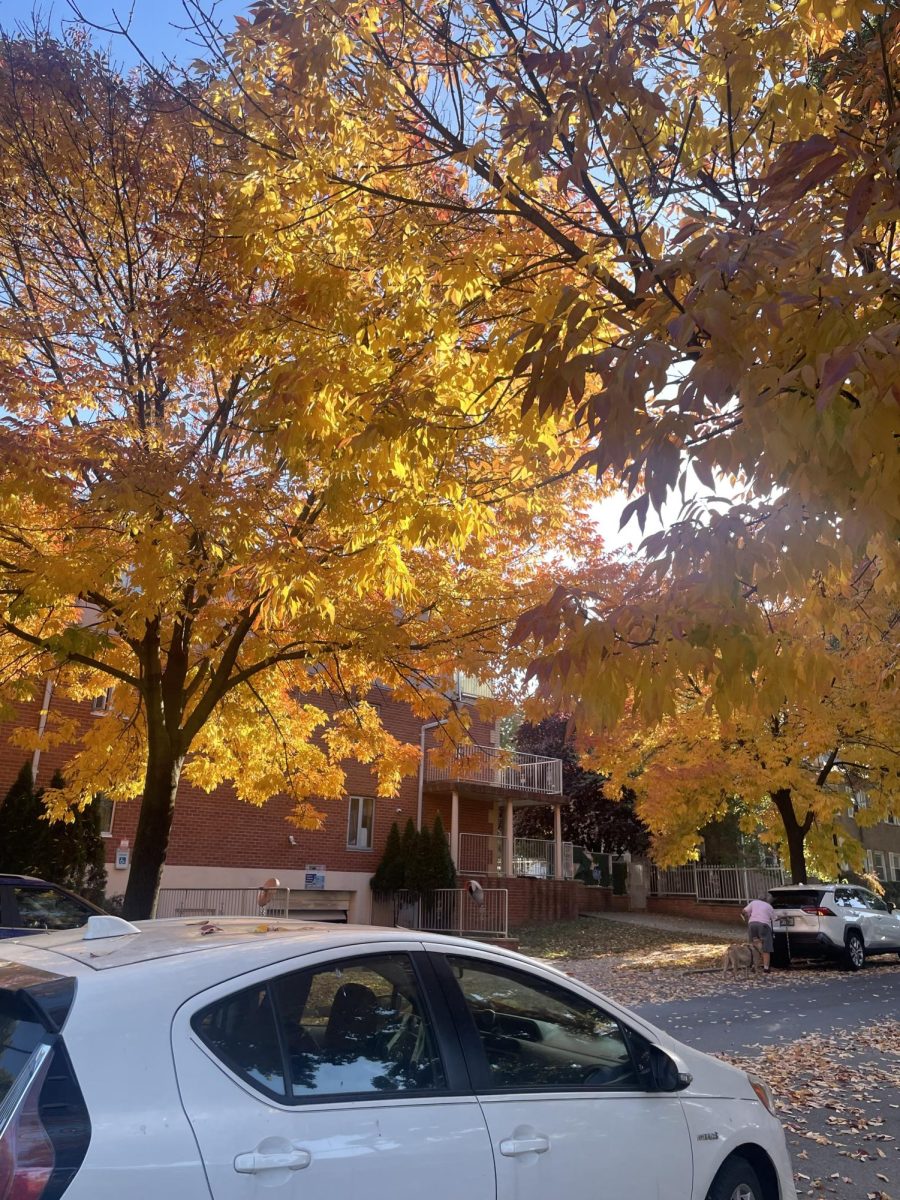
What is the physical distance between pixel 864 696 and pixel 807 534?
1494 centimetres

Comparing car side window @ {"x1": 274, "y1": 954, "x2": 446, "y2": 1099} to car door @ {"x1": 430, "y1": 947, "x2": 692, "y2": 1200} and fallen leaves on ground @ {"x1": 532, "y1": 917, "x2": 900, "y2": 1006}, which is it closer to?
car door @ {"x1": 430, "y1": 947, "x2": 692, "y2": 1200}

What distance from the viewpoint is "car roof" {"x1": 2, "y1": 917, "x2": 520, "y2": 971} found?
286cm

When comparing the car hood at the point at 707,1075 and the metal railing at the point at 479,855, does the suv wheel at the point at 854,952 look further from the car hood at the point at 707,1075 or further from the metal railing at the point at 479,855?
the car hood at the point at 707,1075

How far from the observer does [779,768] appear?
64.4ft

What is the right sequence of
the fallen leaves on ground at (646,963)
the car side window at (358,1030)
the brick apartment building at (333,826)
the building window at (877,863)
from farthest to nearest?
1. the building window at (877,863)
2. the brick apartment building at (333,826)
3. the fallen leaves on ground at (646,963)
4. the car side window at (358,1030)

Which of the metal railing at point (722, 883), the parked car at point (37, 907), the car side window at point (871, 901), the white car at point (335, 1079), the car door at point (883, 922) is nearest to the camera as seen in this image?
the white car at point (335, 1079)

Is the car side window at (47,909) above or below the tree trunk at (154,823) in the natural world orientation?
below

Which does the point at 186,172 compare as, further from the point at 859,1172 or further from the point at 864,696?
the point at 864,696

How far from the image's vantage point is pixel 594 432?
3766 millimetres

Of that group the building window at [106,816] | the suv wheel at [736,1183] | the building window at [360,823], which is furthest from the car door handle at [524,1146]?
the building window at [360,823]

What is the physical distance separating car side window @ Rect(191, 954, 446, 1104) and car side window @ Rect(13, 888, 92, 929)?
753 centimetres

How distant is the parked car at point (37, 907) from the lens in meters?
9.50

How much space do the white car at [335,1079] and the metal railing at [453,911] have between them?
2109 centimetres

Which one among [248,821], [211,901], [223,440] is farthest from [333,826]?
[223,440]
